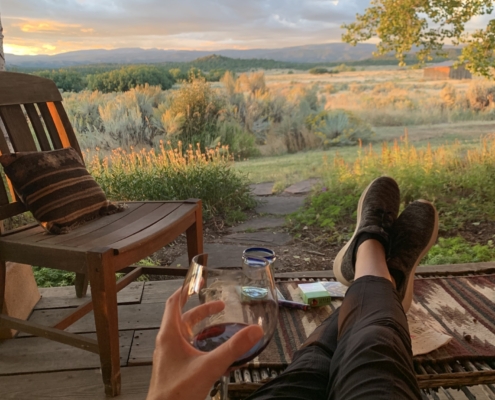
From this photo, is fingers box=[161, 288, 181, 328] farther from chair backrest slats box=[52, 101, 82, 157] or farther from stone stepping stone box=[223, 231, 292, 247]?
stone stepping stone box=[223, 231, 292, 247]

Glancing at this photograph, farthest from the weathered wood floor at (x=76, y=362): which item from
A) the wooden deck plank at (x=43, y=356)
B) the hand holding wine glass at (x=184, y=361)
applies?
the hand holding wine glass at (x=184, y=361)

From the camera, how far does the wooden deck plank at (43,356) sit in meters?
1.54

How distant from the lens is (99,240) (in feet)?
4.65

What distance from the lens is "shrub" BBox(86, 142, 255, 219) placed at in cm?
249

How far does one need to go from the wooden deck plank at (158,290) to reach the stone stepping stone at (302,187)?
0.84m

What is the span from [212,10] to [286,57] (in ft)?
1.61

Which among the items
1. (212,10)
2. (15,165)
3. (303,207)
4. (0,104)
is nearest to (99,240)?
(15,165)

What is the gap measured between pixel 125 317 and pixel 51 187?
0.63m

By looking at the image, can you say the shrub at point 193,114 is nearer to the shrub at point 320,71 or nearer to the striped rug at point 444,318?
the shrub at point 320,71

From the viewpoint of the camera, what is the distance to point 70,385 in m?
1.46

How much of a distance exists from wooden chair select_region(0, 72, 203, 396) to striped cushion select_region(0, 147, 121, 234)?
0.18 feet

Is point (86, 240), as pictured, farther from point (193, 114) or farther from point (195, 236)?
point (193, 114)

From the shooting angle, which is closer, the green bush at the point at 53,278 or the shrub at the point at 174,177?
the green bush at the point at 53,278

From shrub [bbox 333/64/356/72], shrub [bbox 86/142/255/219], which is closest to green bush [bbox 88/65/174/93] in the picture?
shrub [bbox 86/142/255/219]
